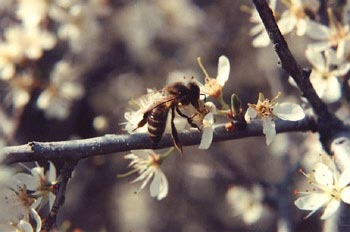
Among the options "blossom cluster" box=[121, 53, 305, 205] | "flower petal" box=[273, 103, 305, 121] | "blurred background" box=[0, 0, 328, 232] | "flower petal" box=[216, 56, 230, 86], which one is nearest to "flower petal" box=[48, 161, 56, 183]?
"blossom cluster" box=[121, 53, 305, 205]

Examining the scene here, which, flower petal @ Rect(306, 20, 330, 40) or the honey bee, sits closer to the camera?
the honey bee

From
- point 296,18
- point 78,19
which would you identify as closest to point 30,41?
point 78,19

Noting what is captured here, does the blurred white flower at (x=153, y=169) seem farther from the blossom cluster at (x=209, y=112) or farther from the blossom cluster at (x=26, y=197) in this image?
the blossom cluster at (x=26, y=197)

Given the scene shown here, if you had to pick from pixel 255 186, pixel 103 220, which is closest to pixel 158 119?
pixel 255 186

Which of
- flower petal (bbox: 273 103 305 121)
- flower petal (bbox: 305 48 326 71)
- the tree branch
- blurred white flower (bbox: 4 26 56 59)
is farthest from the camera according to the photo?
blurred white flower (bbox: 4 26 56 59)

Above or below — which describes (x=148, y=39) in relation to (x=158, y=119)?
above

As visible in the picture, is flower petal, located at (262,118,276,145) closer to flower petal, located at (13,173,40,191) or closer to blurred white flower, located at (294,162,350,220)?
blurred white flower, located at (294,162,350,220)

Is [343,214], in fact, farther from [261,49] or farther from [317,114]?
[261,49]

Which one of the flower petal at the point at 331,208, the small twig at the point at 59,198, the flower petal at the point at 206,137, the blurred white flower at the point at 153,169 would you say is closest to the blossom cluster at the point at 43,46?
the blurred white flower at the point at 153,169
